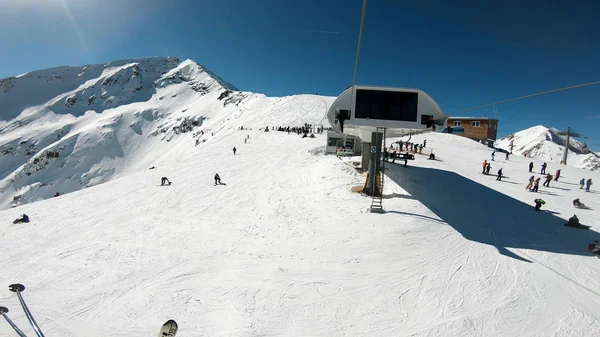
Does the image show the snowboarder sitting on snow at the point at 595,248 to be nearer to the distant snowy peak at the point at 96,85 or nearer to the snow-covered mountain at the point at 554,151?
the distant snowy peak at the point at 96,85

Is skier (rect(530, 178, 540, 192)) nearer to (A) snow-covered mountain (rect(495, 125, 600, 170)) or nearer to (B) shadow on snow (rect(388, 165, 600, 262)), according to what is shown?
(B) shadow on snow (rect(388, 165, 600, 262))

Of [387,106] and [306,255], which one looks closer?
[306,255]

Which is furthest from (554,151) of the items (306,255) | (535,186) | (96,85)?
(96,85)

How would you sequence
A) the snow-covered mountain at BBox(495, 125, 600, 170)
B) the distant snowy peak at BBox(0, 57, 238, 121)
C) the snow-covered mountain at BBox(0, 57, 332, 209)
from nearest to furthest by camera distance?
the snow-covered mountain at BBox(0, 57, 332, 209) → the distant snowy peak at BBox(0, 57, 238, 121) → the snow-covered mountain at BBox(495, 125, 600, 170)

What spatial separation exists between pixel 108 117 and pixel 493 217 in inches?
4739

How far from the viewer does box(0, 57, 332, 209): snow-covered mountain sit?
67.6 metres

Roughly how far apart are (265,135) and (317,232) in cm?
2884

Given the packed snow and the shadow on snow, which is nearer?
the packed snow

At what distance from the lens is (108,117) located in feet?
321

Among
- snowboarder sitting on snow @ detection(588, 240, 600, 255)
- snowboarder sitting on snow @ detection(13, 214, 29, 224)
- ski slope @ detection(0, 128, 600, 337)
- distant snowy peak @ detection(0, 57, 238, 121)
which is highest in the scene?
distant snowy peak @ detection(0, 57, 238, 121)

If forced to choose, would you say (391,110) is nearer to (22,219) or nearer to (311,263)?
(311,263)

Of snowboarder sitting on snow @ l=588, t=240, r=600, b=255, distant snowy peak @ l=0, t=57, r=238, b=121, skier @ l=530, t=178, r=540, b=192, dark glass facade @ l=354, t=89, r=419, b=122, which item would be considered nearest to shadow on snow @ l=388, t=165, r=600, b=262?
snowboarder sitting on snow @ l=588, t=240, r=600, b=255

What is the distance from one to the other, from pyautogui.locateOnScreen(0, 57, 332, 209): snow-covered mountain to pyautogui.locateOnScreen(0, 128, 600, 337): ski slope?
36.6 m

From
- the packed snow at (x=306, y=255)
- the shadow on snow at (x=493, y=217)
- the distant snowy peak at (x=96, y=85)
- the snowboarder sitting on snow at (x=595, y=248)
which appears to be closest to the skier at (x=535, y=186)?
the packed snow at (x=306, y=255)
